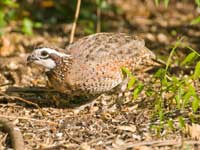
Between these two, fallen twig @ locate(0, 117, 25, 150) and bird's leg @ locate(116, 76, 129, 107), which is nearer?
fallen twig @ locate(0, 117, 25, 150)

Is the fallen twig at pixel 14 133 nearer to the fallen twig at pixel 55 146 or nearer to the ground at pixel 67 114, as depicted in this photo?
the ground at pixel 67 114

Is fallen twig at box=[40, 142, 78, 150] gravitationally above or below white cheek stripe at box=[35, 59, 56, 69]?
below

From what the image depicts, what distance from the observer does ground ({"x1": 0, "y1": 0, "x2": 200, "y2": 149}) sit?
5.34 m

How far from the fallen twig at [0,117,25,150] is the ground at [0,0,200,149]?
8cm

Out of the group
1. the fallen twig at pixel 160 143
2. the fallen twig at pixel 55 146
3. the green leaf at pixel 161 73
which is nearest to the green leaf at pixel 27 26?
the fallen twig at pixel 55 146

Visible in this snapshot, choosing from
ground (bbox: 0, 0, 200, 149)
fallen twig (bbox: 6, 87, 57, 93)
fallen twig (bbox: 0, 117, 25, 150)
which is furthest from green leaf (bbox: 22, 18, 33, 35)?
fallen twig (bbox: 0, 117, 25, 150)

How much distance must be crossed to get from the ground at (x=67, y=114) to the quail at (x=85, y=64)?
0.97ft

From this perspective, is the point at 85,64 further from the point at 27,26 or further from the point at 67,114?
the point at 27,26

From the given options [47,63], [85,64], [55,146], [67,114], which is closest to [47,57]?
[47,63]

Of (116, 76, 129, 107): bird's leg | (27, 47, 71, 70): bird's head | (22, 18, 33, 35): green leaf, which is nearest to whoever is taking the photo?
(27, 47, 71, 70): bird's head

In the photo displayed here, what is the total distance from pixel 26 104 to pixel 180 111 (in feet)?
5.57

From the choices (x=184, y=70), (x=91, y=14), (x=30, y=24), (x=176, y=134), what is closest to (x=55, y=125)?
(x=176, y=134)

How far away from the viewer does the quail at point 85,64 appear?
Result: 5.89 metres

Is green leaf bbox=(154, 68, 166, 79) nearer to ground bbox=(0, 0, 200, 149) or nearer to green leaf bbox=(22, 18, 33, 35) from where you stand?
ground bbox=(0, 0, 200, 149)
